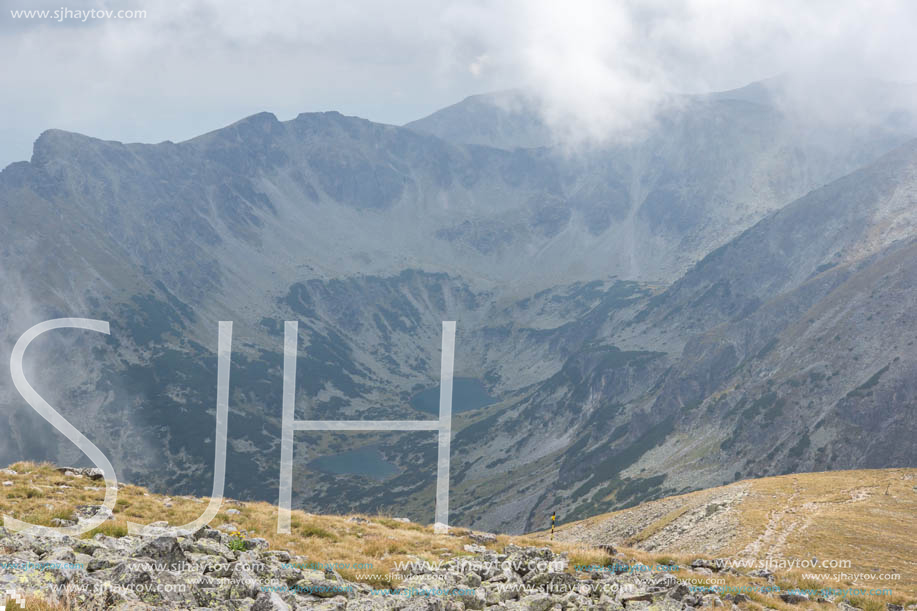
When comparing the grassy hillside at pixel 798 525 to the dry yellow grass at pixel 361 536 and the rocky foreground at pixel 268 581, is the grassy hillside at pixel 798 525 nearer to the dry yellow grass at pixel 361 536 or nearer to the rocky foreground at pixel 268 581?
the dry yellow grass at pixel 361 536

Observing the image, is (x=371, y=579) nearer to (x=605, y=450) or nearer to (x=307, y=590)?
(x=307, y=590)

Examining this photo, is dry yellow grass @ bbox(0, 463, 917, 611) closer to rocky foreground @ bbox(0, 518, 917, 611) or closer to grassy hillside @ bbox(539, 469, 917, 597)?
grassy hillside @ bbox(539, 469, 917, 597)

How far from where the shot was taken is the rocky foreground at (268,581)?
39.2ft

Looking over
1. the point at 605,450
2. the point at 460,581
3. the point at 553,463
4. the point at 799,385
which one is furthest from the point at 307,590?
the point at 553,463

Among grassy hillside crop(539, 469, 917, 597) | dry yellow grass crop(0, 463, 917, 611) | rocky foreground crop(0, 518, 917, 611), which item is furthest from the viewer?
grassy hillside crop(539, 469, 917, 597)

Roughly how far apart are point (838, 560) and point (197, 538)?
3073 cm

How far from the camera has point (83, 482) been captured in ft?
84.0

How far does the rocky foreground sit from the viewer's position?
11953mm

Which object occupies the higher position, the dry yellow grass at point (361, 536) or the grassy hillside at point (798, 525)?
the dry yellow grass at point (361, 536)

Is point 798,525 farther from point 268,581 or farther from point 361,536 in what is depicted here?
point 268,581

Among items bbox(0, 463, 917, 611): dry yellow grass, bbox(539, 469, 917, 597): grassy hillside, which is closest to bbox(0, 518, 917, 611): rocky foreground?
bbox(0, 463, 917, 611): dry yellow grass

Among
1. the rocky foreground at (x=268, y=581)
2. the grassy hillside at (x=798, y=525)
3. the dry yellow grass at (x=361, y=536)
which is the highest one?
the rocky foreground at (x=268, y=581)

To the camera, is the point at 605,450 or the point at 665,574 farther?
the point at 605,450

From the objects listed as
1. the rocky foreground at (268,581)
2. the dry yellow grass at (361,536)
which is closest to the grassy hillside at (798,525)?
the dry yellow grass at (361,536)
